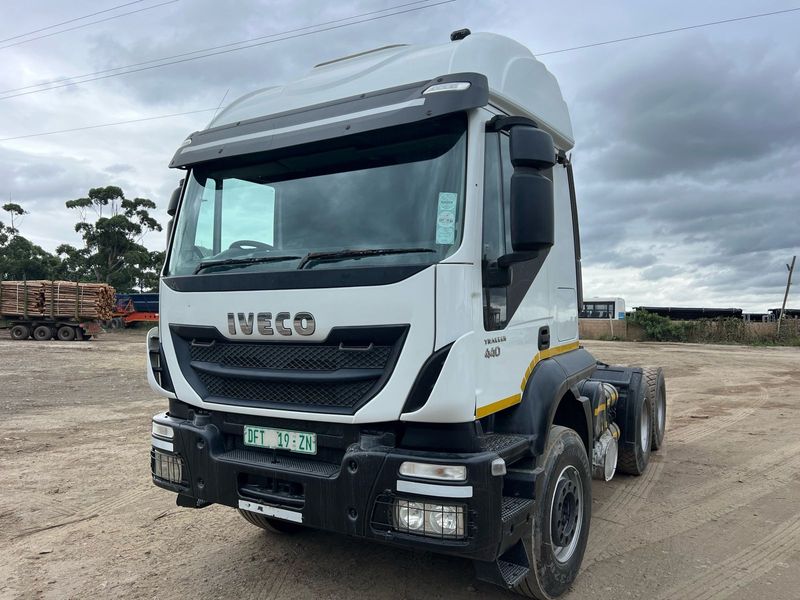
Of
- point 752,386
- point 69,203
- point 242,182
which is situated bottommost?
point 752,386

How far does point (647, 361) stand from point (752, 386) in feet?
21.5

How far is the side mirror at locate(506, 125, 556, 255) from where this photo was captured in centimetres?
292

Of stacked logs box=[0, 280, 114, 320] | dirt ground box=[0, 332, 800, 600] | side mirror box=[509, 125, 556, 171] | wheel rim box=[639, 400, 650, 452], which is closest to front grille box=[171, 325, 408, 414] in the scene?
side mirror box=[509, 125, 556, 171]

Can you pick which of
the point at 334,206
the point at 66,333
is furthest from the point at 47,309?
the point at 334,206

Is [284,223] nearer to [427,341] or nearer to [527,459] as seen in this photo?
[427,341]

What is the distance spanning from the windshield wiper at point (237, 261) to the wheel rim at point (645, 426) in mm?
4501

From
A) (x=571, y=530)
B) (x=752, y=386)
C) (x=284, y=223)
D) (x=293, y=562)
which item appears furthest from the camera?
(x=752, y=386)

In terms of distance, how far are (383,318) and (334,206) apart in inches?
31.6

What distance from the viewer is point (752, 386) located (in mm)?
13758

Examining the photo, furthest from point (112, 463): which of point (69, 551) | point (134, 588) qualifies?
point (134, 588)

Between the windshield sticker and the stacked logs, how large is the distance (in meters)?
27.8

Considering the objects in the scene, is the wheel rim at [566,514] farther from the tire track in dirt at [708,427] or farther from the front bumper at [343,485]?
the tire track in dirt at [708,427]

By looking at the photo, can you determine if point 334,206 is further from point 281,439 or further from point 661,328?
point 661,328

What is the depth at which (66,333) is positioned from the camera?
26.9m
